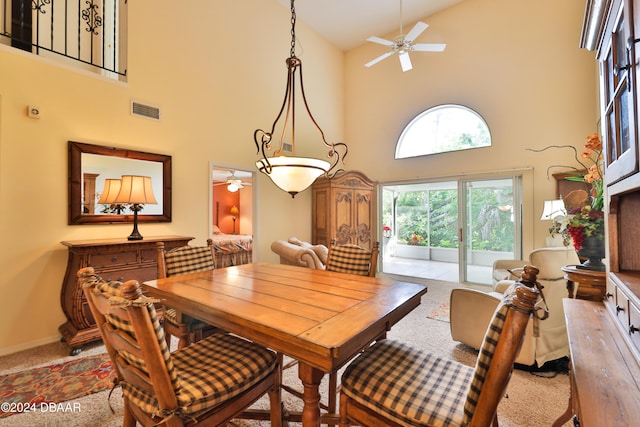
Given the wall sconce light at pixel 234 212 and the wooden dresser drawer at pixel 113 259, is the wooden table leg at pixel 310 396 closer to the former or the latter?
the wooden dresser drawer at pixel 113 259

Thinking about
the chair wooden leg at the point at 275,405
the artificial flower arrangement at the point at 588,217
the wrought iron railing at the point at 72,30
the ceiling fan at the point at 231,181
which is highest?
the wrought iron railing at the point at 72,30

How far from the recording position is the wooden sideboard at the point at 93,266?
8.85ft

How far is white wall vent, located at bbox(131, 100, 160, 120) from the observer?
350 cm

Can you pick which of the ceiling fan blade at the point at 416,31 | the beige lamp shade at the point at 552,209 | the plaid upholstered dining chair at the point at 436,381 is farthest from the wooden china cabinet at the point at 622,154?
the ceiling fan blade at the point at 416,31

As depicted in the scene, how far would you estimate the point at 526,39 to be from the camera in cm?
466

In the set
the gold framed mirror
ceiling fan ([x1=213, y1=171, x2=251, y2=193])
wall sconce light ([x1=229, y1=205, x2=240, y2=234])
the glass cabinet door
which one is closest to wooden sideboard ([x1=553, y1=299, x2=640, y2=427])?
the glass cabinet door

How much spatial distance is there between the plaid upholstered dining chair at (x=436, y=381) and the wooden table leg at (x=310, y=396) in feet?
0.44

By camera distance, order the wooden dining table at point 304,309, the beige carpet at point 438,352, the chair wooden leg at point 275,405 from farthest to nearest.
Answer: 1. the beige carpet at point 438,352
2. the chair wooden leg at point 275,405
3. the wooden dining table at point 304,309

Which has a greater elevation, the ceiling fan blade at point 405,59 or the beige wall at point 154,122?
the ceiling fan blade at point 405,59

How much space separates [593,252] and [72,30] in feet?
17.9

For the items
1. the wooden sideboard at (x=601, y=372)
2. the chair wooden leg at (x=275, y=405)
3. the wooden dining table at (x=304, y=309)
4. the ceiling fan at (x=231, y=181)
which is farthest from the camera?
the ceiling fan at (x=231, y=181)

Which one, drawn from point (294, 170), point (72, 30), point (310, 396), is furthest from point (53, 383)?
point (72, 30)

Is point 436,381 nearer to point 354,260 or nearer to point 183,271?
point 354,260

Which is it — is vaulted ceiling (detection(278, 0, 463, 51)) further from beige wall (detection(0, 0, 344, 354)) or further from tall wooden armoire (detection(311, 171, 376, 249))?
tall wooden armoire (detection(311, 171, 376, 249))
